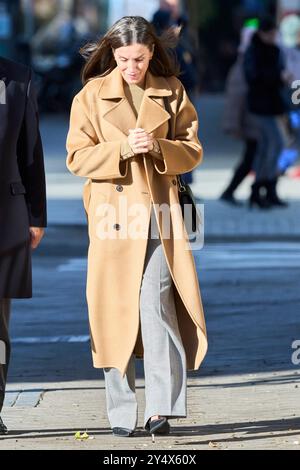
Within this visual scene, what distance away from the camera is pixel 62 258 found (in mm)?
13367

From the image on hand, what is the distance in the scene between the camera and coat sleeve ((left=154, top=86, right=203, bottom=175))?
6547 millimetres

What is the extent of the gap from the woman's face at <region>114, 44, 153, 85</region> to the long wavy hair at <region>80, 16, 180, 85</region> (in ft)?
0.08

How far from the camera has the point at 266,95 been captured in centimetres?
1577

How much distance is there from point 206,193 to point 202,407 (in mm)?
10229

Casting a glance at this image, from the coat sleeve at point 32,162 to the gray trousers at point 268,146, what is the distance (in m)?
9.35

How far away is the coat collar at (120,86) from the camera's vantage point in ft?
21.8

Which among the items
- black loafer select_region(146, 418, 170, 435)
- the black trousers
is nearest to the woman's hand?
black loafer select_region(146, 418, 170, 435)

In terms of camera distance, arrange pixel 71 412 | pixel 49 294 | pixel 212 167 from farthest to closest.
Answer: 1. pixel 212 167
2. pixel 49 294
3. pixel 71 412

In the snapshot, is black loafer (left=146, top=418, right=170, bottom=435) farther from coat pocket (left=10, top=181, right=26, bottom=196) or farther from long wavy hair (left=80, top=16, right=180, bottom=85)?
long wavy hair (left=80, top=16, right=180, bottom=85)

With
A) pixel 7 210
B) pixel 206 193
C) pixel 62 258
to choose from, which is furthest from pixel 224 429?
pixel 206 193

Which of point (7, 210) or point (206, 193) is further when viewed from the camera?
point (206, 193)

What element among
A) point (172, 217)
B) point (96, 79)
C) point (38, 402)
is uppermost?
point (96, 79)

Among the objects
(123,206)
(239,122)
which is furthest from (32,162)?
(239,122)

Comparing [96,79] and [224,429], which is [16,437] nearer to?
[224,429]
